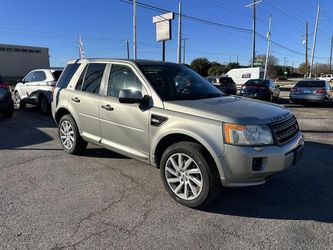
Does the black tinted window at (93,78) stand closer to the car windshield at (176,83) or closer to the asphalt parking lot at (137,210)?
the car windshield at (176,83)

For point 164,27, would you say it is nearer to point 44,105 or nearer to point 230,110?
point 44,105

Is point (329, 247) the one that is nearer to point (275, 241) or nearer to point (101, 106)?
point (275, 241)

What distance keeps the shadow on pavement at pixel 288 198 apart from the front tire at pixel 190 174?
0.28m

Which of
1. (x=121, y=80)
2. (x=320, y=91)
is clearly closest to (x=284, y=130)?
(x=121, y=80)

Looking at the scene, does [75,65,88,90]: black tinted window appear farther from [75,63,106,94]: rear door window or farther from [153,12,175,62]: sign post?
[153,12,175,62]: sign post

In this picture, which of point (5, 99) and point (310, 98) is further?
point (310, 98)

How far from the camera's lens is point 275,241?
3.18 meters

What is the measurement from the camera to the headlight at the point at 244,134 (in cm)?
347

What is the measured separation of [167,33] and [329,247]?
14360mm

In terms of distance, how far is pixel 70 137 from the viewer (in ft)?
19.4

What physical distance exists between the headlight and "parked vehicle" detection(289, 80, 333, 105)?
45.1 feet

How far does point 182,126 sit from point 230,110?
625 mm

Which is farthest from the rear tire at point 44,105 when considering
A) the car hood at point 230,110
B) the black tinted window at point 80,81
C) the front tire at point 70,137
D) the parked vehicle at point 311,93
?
the parked vehicle at point 311,93

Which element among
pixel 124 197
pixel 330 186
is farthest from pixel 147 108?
Answer: pixel 330 186
